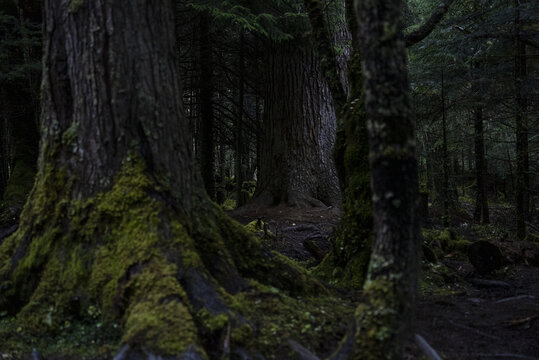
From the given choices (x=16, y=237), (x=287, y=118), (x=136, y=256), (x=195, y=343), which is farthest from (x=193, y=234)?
(x=287, y=118)

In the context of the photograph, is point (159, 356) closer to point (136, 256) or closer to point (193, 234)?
point (136, 256)

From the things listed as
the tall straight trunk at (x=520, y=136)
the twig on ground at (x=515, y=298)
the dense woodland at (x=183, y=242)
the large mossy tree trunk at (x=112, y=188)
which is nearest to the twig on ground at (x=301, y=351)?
the dense woodland at (x=183, y=242)

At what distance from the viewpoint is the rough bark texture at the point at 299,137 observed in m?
10.3

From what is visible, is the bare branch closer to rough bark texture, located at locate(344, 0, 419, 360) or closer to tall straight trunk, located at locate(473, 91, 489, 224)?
rough bark texture, located at locate(344, 0, 419, 360)

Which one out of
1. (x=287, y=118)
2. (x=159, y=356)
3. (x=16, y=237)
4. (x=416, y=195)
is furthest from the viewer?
(x=287, y=118)

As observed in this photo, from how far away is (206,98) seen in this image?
11.4 metres

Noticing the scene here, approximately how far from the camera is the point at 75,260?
3305 mm

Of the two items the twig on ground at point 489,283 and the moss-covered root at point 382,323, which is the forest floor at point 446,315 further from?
the moss-covered root at point 382,323

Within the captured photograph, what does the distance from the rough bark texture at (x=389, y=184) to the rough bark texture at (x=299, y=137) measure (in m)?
7.77

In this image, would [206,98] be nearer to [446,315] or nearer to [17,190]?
[17,190]

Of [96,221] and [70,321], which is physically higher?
[96,221]

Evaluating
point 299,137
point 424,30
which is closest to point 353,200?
point 424,30

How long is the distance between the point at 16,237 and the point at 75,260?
32.7 inches

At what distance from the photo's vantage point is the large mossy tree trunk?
313 centimetres
